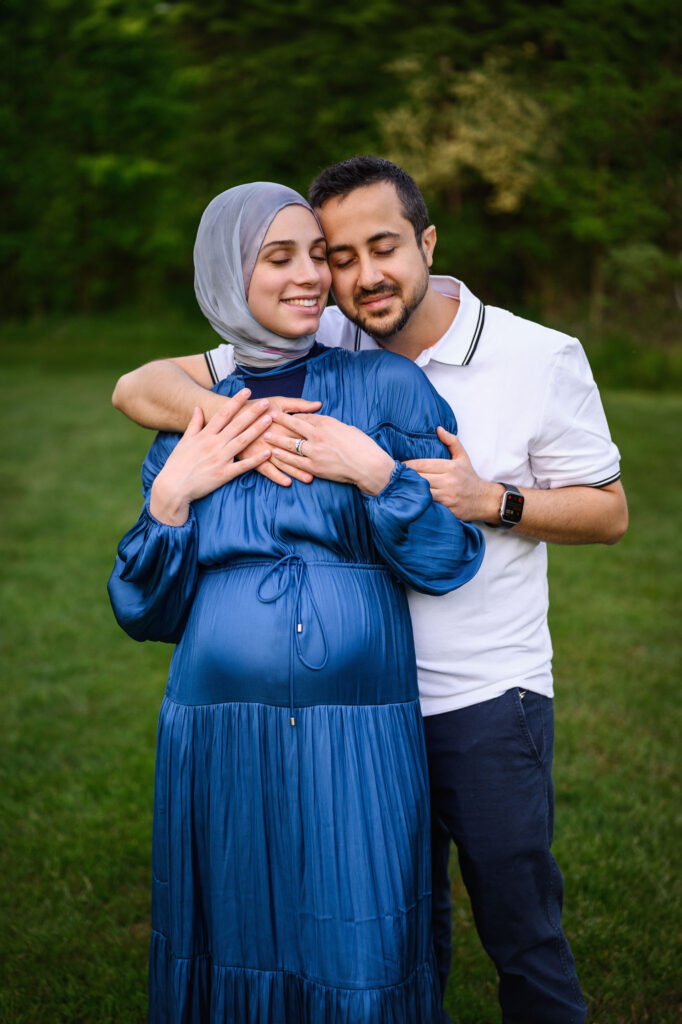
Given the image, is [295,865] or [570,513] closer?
[295,865]

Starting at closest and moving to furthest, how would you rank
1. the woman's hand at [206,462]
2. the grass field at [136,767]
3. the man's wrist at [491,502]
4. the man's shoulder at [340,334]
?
the woman's hand at [206,462], the man's wrist at [491,502], the man's shoulder at [340,334], the grass field at [136,767]

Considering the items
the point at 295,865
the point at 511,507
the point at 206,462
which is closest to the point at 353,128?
the point at 511,507

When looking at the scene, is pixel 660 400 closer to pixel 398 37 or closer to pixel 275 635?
pixel 398 37

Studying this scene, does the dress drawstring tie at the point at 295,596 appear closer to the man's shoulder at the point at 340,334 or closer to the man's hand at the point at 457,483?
the man's hand at the point at 457,483

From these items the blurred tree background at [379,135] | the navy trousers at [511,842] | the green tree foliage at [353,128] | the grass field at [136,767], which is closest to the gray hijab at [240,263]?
the navy trousers at [511,842]

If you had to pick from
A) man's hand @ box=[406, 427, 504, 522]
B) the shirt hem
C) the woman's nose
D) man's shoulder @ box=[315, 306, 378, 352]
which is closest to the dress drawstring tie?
man's hand @ box=[406, 427, 504, 522]

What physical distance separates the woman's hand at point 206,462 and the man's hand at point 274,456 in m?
0.01

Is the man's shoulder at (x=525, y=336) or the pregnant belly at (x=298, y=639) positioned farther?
the man's shoulder at (x=525, y=336)

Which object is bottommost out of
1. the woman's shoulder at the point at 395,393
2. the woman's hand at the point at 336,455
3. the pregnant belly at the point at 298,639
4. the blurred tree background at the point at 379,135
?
the pregnant belly at the point at 298,639

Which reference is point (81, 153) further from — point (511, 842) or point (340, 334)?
point (511, 842)

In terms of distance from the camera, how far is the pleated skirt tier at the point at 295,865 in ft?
6.54

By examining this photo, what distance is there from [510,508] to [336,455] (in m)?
Answer: 0.48

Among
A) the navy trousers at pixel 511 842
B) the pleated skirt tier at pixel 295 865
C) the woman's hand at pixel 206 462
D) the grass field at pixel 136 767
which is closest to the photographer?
the pleated skirt tier at pixel 295 865

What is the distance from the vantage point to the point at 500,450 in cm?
238
